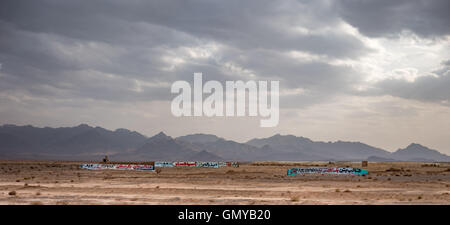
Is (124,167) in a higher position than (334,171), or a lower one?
lower

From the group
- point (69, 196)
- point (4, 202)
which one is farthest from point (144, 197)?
point (4, 202)

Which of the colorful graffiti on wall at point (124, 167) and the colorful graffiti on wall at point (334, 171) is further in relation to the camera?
the colorful graffiti on wall at point (124, 167)

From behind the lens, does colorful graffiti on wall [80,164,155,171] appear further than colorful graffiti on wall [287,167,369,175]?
Yes

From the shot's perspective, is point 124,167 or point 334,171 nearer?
point 334,171
